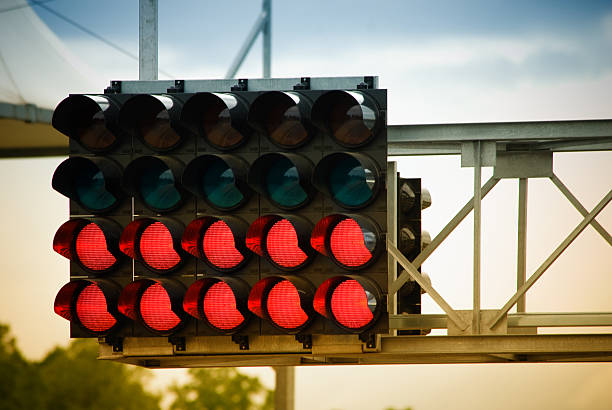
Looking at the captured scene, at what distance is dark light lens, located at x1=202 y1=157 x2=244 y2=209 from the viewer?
7.93 m

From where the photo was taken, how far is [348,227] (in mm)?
7520

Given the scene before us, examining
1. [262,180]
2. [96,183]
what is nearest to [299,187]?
[262,180]

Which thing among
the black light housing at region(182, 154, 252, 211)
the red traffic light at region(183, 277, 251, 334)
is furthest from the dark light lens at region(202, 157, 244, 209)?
the red traffic light at region(183, 277, 251, 334)

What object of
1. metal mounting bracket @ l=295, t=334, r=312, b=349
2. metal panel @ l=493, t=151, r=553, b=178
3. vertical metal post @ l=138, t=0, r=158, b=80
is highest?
vertical metal post @ l=138, t=0, r=158, b=80

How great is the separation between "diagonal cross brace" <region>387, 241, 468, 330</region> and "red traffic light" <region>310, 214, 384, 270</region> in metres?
2.34

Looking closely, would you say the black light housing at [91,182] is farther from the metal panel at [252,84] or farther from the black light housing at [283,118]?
the black light housing at [283,118]

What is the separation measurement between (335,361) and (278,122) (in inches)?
150

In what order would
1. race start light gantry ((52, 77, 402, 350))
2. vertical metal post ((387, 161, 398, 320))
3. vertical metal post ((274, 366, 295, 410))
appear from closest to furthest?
race start light gantry ((52, 77, 402, 350))
vertical metal post ((387, 161, 398, 320))
vertical metal post ((274, 366, 295, 410))

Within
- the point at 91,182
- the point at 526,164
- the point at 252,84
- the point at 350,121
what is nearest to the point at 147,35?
the point at 252,84

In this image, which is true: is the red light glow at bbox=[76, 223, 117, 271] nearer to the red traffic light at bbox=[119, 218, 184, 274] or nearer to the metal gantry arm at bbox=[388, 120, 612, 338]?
the red traffic light at bbox=[119, 218, 184, 274]

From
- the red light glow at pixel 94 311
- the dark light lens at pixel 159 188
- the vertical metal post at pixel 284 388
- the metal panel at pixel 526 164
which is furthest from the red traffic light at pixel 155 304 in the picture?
the vertical metal post at pixel 284 388

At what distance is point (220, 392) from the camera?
72000mm

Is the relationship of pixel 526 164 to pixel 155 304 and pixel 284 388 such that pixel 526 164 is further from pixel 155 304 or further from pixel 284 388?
pixel 284 388

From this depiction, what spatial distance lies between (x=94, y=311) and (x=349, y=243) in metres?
1.74
